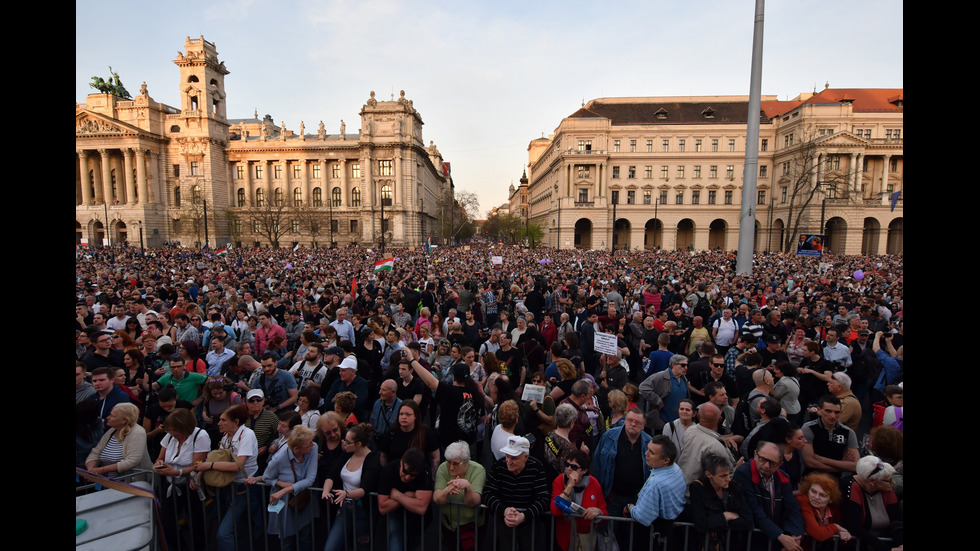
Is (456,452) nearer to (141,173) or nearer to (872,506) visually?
(872,506)

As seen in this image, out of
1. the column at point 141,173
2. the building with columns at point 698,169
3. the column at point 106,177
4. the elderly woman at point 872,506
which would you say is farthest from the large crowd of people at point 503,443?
the column at point 106,177

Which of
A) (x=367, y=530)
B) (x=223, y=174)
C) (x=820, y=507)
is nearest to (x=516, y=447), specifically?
(x=367, y=530)

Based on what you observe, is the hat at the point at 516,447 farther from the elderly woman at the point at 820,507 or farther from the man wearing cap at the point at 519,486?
the elderly woman at the point at 820,507

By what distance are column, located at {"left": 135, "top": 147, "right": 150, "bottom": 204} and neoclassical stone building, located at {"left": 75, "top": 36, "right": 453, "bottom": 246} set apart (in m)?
0.15

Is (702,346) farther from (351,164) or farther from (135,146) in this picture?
(135,146)

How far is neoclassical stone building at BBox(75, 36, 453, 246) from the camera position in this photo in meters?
58.5

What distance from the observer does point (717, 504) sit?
11.0 feet

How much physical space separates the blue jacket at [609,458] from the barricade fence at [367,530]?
37 cm

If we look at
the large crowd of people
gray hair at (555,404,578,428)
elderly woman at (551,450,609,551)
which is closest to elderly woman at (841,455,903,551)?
the large crowd of people

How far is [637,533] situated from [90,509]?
168 inches

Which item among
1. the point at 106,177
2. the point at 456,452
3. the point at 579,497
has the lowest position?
the point at 579,497

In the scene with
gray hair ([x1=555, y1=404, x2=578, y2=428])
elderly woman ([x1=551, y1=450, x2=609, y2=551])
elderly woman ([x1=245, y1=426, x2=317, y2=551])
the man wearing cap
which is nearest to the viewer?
elderly woman ([x1=551, y1=450, x2=609, y2=551])

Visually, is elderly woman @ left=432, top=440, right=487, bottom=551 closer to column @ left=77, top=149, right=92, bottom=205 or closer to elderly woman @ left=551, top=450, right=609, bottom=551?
elderly woman @ left=551, top=450, right=609, bottom=551

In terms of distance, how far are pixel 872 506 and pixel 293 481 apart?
4.79 metres
